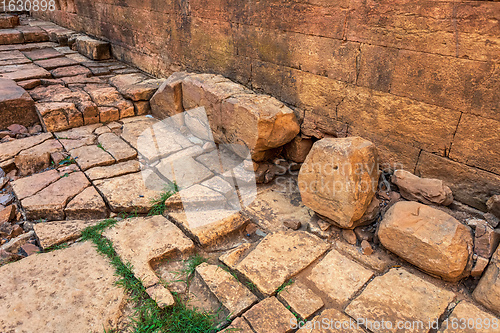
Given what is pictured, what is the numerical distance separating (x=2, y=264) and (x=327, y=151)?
289 centimetres

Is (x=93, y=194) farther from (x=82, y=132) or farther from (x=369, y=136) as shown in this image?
(x=369, y=136)

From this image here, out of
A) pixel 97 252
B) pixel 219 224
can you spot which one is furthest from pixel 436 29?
pixel 97 252

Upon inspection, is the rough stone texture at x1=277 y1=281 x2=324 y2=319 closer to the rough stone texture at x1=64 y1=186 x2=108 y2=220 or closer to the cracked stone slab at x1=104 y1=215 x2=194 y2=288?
the cracked stone slab at x1=104 y1=215 x2=194 y2=288

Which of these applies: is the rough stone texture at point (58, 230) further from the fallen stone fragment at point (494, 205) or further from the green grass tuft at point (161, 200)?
the fallen stone fragment at point (494, 205)

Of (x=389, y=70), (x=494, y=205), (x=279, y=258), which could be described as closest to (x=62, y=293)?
(x=279, y=258)

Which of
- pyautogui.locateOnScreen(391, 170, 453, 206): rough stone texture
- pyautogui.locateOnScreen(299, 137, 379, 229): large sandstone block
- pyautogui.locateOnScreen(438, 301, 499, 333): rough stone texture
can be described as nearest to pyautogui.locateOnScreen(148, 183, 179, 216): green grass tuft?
pyautogui.locateOnScreen(299, 137, 379, 229): large sandstone block

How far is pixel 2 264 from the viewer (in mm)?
2639

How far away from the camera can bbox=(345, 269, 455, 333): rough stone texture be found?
2.24m

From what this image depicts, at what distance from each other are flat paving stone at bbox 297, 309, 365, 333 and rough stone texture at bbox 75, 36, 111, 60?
7.43 meters

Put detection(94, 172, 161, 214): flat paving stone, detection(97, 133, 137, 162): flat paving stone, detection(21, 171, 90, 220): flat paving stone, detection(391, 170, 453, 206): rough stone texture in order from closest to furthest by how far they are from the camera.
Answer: detection(391, 170, 453, 206): rough stone texture, detection(21, 171, 90, 220): flat paving stone, detection(94, 172, 161, 214): flat paving stone, detection(97, 133, 137, 162): flat paving stone

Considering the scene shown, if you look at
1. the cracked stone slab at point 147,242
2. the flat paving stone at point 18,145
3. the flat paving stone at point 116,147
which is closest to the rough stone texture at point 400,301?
the cracked stone slab at point 147,242

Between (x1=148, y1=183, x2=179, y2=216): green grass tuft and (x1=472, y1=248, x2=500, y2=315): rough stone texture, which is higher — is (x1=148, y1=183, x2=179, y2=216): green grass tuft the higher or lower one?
the lower one

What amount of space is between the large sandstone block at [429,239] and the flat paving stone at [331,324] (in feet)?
2.56

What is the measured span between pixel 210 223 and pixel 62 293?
128cm
